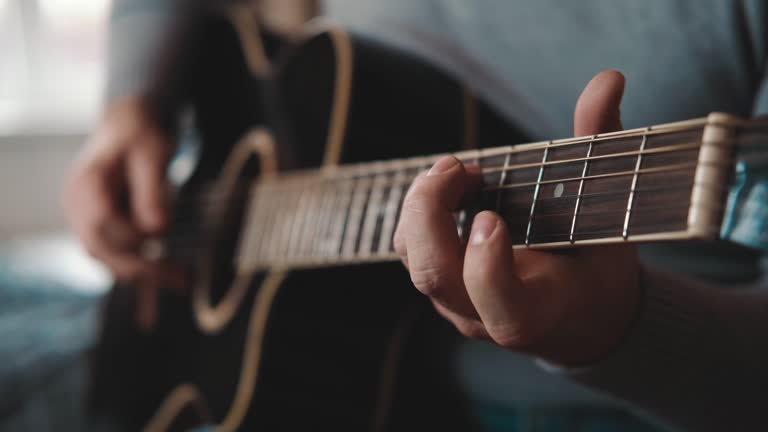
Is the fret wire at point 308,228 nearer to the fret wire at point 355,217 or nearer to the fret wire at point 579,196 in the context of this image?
the fret wire at point 355,217

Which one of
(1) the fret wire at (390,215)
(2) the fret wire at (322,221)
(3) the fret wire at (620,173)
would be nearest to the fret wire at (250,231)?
(2) the fret wire at (322,221)

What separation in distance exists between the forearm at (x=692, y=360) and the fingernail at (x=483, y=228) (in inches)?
5.4

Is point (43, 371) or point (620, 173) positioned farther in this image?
point (43, 371)

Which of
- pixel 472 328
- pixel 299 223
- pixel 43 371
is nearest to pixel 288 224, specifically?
pixel 299 223

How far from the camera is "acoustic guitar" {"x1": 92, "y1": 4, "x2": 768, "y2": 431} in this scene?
19.7 inches

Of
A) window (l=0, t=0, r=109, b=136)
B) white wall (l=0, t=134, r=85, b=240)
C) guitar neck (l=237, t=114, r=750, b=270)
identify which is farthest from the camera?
window (l=0, t=0, r=109, b=136)

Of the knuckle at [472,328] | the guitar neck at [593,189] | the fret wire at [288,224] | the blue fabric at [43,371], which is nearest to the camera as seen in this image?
the guitar neck at [593,189]

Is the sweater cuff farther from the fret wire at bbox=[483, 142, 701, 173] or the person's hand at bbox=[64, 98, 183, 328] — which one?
the person's hand at bbox=[64, 98, 183, 328]

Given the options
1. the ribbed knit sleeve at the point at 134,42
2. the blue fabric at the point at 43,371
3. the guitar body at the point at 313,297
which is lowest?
the blue fabric at the point at 43,371

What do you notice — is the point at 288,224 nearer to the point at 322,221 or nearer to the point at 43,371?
the point at 322,221

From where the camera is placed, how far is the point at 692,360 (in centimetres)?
39

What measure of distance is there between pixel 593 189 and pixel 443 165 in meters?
0.07

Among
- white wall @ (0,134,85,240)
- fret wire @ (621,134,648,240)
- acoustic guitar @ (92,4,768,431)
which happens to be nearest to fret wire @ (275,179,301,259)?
acoustic guitar @ (92,4,768,431)

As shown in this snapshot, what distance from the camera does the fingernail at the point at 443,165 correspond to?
0.30 metres
